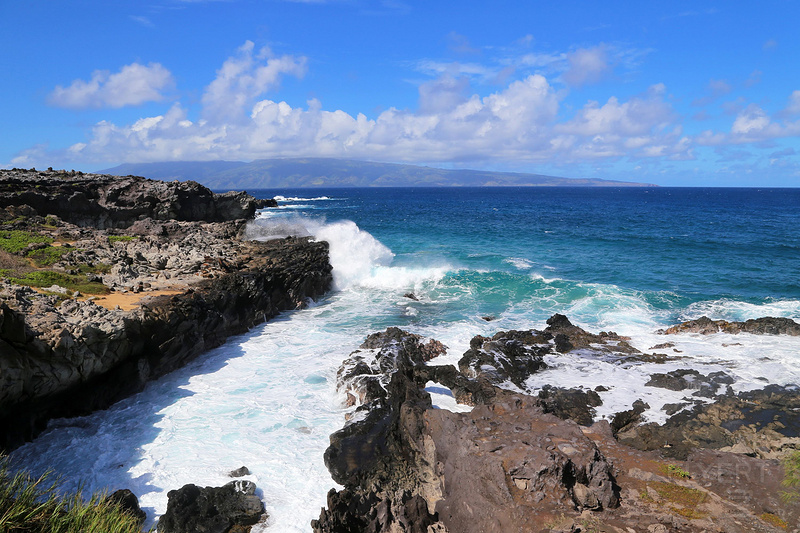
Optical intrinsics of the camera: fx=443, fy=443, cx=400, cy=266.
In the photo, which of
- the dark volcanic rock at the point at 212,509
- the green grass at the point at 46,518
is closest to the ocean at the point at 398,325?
the dark volcanic rock at the point at 212,509

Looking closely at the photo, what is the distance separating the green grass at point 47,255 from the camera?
20.3 m

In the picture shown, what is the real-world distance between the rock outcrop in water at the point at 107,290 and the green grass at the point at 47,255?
4 cm

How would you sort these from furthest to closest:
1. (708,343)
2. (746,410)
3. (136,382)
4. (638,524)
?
1. (708,343)
2. (136,382)
3. (746,410)
4. (638,524)

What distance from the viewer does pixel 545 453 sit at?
7.97 meters

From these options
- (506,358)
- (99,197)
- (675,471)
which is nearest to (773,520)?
(675,471)

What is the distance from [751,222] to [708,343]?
200ft

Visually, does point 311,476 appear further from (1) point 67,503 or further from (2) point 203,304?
(2) point 203,304

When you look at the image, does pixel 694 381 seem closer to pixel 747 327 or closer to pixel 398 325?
pixel 747 327

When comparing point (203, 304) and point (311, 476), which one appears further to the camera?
point (203, 304)

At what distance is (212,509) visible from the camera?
891 centimetres

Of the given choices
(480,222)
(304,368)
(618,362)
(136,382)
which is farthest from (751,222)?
(136,382)

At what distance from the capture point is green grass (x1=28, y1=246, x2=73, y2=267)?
20.3 meters

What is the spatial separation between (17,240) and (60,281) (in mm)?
9091

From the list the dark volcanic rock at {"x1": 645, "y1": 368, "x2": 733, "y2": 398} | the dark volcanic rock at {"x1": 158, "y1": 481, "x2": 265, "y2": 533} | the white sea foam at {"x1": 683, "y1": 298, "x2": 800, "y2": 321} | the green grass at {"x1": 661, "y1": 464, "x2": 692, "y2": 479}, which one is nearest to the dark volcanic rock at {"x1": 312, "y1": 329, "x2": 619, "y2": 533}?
the green grass at {"x1": 661, "y1": 464, "x2": 692, "y2": 479}
